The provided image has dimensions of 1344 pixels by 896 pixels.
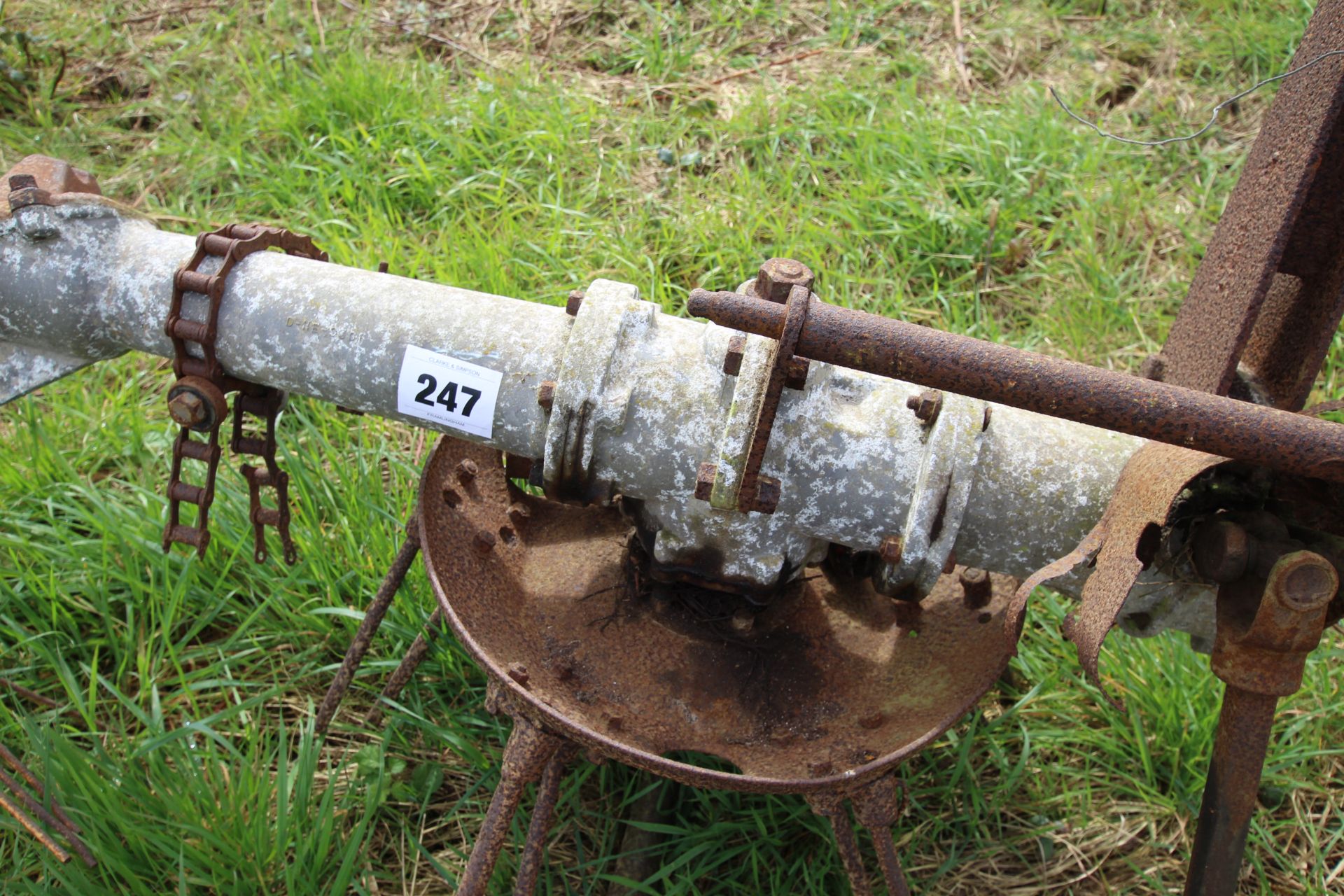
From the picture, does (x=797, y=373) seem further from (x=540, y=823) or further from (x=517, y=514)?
(x=540, y=823)

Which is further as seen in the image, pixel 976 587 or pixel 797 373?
pixel 976 587

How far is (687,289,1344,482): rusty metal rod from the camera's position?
4.35ft

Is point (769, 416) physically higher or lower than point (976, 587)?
higher

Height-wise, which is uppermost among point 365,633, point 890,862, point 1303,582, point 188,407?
point 1303,582

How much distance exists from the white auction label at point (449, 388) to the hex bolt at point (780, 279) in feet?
1.44

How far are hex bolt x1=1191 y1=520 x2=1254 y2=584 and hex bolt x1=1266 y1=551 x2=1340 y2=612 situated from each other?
0.06 m

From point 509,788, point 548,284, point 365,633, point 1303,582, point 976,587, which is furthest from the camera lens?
point 548,284

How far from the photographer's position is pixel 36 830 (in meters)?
2.01

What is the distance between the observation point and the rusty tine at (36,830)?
1.98 meters

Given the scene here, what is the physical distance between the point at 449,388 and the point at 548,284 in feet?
5.17

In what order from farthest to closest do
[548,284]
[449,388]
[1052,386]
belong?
[548,284]
[449,388]
[1052,386]

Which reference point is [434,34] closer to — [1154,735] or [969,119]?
[969,119]

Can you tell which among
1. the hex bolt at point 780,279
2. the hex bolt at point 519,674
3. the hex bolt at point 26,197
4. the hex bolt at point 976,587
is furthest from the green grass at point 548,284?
the hex bolt at point 780,279

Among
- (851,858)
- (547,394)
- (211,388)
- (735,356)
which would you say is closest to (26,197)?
(211,388)
